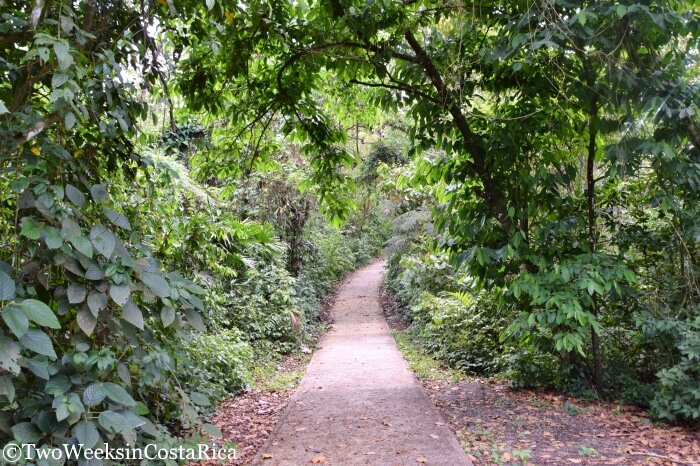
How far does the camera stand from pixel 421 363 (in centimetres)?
883

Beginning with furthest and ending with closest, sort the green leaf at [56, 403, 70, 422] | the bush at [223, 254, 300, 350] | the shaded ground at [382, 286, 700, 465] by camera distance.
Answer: the bush at [223, 254, 300, 350] < the shaded ground at [382, 286, 700, 465] < the green leaf at [56, 403, 70, 422]

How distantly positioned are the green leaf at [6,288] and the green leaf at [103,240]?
0.39 m

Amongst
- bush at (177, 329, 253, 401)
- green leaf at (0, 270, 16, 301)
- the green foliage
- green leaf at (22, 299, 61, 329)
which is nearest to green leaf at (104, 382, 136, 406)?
green leaf at (22, 299, 61, 329)

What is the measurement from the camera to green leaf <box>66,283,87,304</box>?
8.04 ft

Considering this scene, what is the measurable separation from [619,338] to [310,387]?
4.16m

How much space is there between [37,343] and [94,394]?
1.32 feet

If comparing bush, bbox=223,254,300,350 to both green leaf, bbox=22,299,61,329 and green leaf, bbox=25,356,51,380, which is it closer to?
green leaf, bbox=25,356,51,380

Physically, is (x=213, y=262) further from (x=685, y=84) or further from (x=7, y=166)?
(x=685, y=84)

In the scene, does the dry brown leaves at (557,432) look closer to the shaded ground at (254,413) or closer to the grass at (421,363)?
the grass at (421,363)

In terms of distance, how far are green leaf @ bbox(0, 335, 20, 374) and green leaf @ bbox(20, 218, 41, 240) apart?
0.51 m

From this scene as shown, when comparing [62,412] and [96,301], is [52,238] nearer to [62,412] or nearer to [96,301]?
[96,301]

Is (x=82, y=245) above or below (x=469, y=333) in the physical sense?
above

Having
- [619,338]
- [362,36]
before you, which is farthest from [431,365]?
[362,36]

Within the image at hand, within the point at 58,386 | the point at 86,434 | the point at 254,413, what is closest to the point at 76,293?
the point at 58,386
